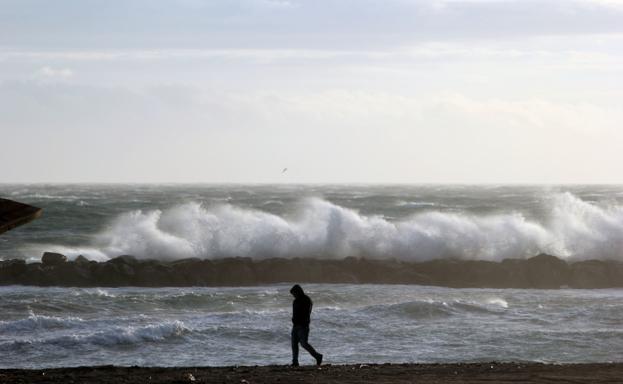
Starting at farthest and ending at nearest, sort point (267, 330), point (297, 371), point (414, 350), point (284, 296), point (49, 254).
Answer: point (49, 254)
point (284, 296)
point (267, 330)
point (414, 350)
point (297, 371)

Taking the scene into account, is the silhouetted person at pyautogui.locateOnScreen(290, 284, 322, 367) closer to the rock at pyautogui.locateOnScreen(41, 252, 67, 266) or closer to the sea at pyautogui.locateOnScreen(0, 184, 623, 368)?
the sea at pyautogui.locateOnScreen(0, 184, 623, 368)

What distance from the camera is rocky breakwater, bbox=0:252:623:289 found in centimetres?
3030

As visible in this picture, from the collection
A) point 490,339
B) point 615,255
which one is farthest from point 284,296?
point 615,255

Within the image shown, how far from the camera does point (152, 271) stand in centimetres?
3084

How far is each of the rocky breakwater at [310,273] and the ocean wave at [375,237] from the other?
284 inches

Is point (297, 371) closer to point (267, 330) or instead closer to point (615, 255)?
point (267, 330)

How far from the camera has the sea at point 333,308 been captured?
18.3 meters

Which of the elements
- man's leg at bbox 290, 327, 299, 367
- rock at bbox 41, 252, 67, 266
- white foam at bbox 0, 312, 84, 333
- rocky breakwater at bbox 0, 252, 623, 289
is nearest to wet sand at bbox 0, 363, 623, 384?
man's leg at bbox 290, 327, 299, 367

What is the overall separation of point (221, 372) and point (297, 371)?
1043 mm

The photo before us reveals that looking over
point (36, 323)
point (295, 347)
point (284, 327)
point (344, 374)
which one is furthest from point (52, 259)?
point (344, 374)

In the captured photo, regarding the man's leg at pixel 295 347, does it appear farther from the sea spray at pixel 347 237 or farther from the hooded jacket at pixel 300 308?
the sea spray at pixel 347 237

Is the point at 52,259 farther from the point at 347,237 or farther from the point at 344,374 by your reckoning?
the point at 344,374

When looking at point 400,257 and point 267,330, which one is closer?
point 267,330

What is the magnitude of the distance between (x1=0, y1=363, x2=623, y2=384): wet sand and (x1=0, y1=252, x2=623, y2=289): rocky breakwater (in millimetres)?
15569
